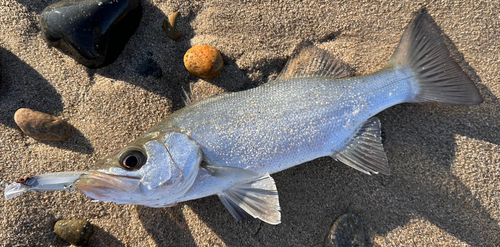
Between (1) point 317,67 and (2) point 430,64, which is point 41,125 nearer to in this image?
(1) point 317,67

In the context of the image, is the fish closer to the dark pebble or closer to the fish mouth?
the fish mouth

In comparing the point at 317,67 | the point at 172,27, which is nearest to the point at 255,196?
the point at 317,67

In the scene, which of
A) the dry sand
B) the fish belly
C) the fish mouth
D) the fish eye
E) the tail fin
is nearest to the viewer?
the fish mouth

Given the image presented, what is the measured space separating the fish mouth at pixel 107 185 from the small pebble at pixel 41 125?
0.94m

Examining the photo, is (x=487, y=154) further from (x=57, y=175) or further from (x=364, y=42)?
(x=57, y=175)

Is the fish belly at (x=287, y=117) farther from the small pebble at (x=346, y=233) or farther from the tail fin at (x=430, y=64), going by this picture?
the small pebble at (x=346, y=233)

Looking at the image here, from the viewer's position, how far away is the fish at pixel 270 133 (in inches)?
79.8

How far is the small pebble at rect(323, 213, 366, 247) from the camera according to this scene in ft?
7.93

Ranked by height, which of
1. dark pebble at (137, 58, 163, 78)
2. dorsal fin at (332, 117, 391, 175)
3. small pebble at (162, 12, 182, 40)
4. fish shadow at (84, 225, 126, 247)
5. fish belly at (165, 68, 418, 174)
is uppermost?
small pebble at (162, 12, 182, 40)

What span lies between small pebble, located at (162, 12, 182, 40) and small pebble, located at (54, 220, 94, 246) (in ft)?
6.24

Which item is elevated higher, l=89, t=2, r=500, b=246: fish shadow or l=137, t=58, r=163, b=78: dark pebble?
l=137, t=58, r=163, b=78: dark pebble

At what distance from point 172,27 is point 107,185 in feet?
5.18

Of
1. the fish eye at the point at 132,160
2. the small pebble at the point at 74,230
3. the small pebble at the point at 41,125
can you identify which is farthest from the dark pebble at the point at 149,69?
the small pebble at the point at 74,230

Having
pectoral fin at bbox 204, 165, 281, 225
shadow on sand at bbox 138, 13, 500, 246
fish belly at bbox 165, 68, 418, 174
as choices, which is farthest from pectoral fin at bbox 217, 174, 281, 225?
shadow on sand at bbox 138, 13, 500, 246
